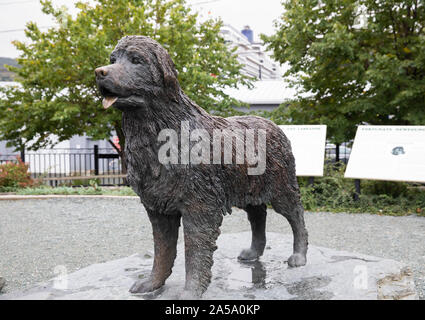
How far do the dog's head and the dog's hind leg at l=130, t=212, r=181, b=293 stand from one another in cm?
97

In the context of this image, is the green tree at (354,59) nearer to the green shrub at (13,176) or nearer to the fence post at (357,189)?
the fence post at (357,189)

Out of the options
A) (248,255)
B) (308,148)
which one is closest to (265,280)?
(248,255)

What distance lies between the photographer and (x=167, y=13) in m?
11.5

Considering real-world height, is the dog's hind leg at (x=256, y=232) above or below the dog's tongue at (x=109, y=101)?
below

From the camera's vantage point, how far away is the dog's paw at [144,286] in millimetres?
3061

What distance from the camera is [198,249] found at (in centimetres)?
279

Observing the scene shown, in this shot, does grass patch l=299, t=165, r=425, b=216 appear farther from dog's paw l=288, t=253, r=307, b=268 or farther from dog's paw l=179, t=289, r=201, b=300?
dog's paw l=179, t=289, r=201, b=300

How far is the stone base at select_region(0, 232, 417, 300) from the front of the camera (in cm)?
305

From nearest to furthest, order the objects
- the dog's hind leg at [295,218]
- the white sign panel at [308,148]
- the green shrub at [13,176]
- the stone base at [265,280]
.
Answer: the stone base at [265,280] < the dog's hind leg at [295,218] < the white sign panel at [308,148] < the green shrub at [13,176]

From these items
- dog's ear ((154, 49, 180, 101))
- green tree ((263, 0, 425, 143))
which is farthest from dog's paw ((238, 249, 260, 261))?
green tree ((263, 0, 425, 143))

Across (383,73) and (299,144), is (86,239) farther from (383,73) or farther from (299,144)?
(383,73)

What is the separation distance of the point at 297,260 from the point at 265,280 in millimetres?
499

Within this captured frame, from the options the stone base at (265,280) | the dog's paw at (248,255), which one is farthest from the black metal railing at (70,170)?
the dog's paw at (248,255)

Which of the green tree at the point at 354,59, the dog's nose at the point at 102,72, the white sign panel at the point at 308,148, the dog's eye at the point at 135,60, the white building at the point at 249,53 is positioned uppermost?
the white building at the point at 249,53
